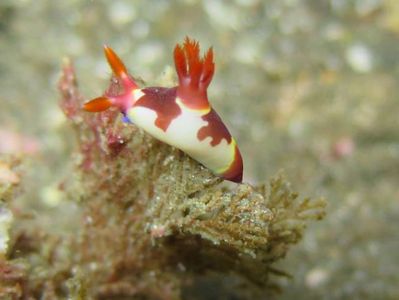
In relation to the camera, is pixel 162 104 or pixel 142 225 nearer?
pixel 162 104

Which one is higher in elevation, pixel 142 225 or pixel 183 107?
pixel 183 107

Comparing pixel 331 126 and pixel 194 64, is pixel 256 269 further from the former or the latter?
pixel 331 126

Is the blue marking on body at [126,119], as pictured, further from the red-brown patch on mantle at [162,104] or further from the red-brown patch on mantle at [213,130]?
the red-brown patch on mantle at [213,130]

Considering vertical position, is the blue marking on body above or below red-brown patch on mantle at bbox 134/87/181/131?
below

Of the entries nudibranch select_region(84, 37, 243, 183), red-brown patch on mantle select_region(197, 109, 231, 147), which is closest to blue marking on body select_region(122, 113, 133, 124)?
nudibranch select_region(84, 37, 243, 183)

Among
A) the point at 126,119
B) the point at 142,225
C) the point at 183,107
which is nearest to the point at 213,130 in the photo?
the point at 183,107

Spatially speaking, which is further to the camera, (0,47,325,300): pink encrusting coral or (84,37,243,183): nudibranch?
(0,47,325,300): pink encrusting coral

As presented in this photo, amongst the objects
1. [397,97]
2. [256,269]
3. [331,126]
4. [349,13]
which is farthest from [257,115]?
[256,269]

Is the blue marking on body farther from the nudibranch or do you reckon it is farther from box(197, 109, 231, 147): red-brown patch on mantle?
box(197, 109, 231, 147): red-brown patch on mantle

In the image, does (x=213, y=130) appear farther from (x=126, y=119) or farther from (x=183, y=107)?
(x=126, y=119)
